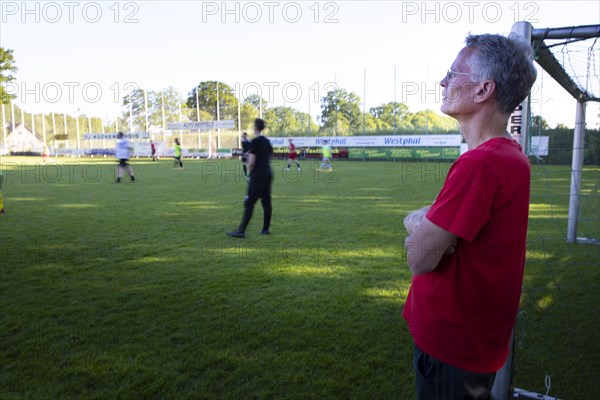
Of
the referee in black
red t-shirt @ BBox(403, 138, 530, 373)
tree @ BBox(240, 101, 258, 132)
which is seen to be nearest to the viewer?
red t-shirt @ BBox(403, 138, 530, 373)

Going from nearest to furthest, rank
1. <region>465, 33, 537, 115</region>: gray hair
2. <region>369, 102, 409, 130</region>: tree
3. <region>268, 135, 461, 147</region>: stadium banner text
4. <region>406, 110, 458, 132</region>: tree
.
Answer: <region>465, 33, 537, 115</region>: gray hair, <region>268, 135, 461, 147</region>: stadium banner text, <region>406, 110, 458, 132</region>: tree, <region>369, 102, 409, 130</region>: tree

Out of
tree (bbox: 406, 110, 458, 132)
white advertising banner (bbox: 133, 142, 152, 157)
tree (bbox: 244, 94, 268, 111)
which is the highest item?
tree (bbox: 244, 94, 268, 111)

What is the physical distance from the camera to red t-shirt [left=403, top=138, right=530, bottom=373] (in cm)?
124

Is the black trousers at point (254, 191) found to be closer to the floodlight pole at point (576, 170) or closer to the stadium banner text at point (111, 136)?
the floodlight pole at point (576, 170)

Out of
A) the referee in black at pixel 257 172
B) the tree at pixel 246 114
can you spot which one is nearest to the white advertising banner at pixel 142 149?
the tree at pixel 246 114

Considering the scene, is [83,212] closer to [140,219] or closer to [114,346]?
[140,219]

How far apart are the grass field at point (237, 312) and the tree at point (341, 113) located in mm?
33797

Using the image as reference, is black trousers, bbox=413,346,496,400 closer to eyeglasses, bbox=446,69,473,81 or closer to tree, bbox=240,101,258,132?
eyeglasses, bbox=446,69,473,81

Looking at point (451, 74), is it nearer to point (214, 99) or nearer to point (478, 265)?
point (478, 265)

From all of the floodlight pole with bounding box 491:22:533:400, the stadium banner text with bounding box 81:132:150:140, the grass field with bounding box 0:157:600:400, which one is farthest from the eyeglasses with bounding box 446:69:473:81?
the stadium banner text with bounding box 81:132:150:140

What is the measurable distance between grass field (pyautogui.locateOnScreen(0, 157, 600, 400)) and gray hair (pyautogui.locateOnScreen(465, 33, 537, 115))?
2.17 meters

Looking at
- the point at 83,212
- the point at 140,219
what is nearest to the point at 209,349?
the point at 140,219

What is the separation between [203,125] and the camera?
4616cm

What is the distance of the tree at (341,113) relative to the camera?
41.2 m
